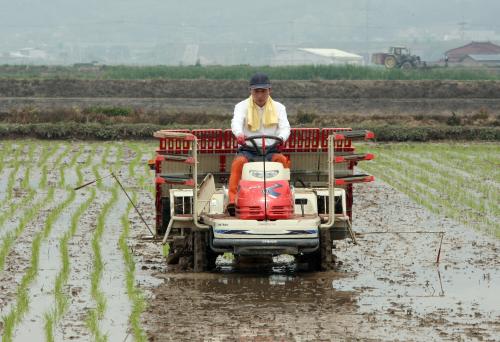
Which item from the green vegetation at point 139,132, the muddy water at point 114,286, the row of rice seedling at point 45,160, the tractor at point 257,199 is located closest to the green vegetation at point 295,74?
the green vegetation at point 139,132

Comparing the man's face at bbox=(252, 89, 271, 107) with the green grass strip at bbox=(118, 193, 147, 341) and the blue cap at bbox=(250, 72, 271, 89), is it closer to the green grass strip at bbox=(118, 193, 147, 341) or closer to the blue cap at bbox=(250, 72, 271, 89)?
the blue cap at bbox=(250, 72, 271, 89)

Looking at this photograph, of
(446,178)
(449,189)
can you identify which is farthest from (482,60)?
(449,189)

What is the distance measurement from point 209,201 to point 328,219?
1095 mm

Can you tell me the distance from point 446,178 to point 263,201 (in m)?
9.04

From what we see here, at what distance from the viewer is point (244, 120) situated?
1039 cm

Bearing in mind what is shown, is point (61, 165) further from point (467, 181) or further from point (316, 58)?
point (316, 58)

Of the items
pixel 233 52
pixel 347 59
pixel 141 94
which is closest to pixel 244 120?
pixel 141 94

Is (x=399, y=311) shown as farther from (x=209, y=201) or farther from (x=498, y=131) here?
(x=498, y=131)

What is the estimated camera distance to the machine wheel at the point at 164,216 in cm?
1090

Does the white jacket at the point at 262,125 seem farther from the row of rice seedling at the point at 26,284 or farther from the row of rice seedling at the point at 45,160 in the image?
the row of rice seedling at the point at 45,160

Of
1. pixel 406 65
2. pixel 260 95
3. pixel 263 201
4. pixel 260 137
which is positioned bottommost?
pixel 406 65

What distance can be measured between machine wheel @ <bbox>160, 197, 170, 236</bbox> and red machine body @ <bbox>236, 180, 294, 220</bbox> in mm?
1268

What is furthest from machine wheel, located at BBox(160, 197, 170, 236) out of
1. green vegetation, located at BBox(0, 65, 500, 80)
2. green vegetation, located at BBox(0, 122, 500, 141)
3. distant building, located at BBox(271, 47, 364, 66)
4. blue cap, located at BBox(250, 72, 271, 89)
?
distant building, located at BBox(271, 47, 364, 66)

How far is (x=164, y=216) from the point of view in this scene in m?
10.9
